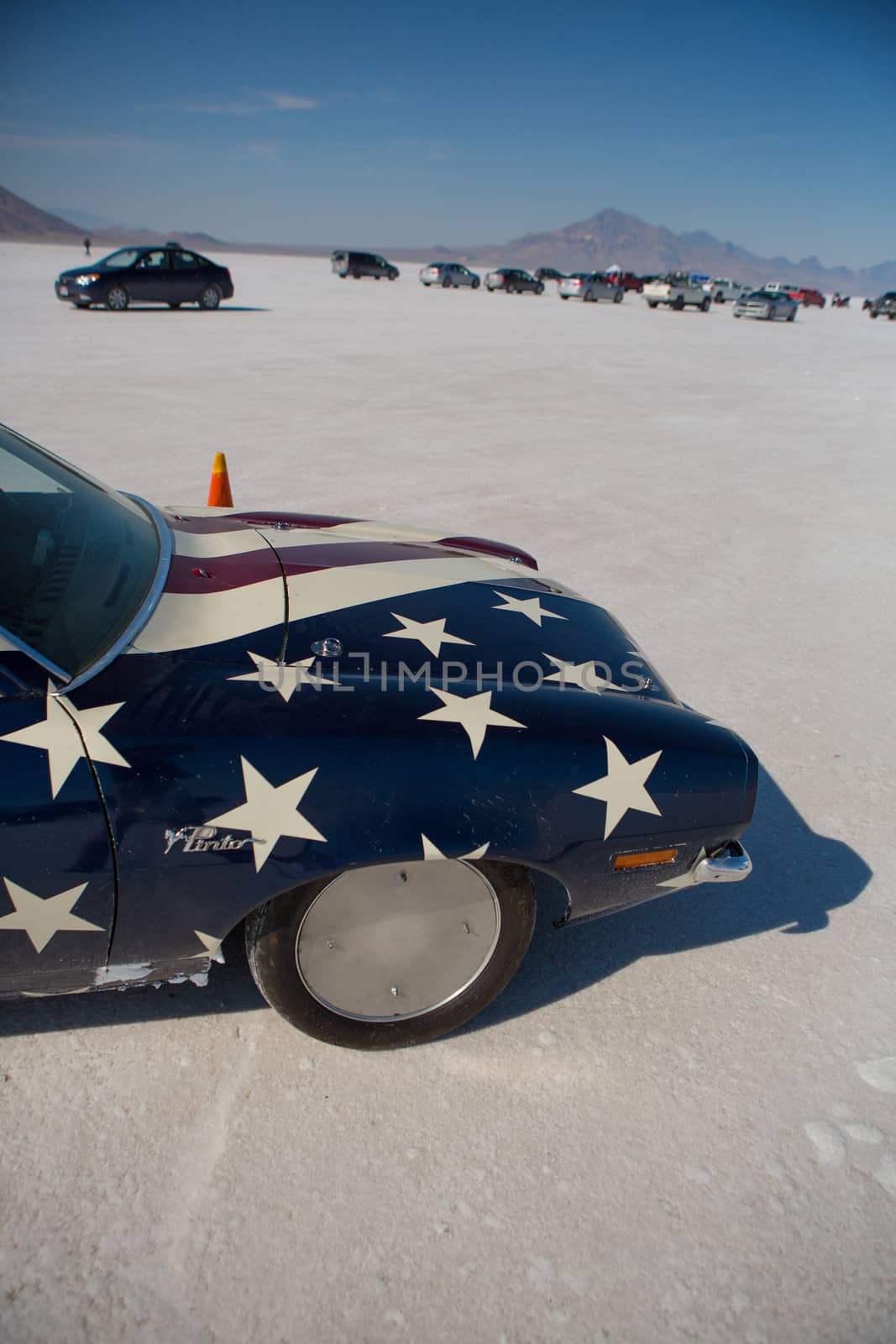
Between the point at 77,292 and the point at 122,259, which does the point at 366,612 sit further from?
the point at 122,259

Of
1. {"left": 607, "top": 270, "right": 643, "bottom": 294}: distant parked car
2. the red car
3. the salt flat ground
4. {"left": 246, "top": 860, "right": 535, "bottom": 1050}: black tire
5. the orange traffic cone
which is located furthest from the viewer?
the red car

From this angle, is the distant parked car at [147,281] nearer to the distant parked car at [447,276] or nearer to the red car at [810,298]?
the distant parked car at [447,276]

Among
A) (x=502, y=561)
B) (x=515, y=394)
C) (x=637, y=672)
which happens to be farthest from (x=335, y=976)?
(x=515, y=394)

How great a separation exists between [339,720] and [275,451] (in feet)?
21.4

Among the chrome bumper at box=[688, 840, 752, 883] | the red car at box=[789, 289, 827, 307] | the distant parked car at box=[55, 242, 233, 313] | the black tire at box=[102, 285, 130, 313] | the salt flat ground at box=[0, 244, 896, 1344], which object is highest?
the red car at box=[789, 289, 827, 307]

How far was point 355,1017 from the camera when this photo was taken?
7.28ft

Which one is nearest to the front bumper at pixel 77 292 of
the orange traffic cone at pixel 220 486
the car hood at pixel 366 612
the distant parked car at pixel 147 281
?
the distant parked car at pixel 147 281

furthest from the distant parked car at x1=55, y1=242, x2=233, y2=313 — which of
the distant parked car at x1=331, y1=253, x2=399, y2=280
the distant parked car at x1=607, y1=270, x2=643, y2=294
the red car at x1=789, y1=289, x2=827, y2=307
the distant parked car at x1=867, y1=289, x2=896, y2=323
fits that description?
the red car at x1=789, y1=289, x2=827, y2=307

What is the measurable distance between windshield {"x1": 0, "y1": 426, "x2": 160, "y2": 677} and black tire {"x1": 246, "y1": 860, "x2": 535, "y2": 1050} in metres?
0.72

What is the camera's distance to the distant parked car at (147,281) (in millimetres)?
19141

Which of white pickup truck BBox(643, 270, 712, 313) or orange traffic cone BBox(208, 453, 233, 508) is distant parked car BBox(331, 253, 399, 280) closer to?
white pickup truck BBox(643, 270, 712, 313)

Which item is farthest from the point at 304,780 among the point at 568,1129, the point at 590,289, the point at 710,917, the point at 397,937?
the point at 590,289

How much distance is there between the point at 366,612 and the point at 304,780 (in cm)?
78

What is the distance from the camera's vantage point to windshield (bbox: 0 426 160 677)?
2023 millimetres
